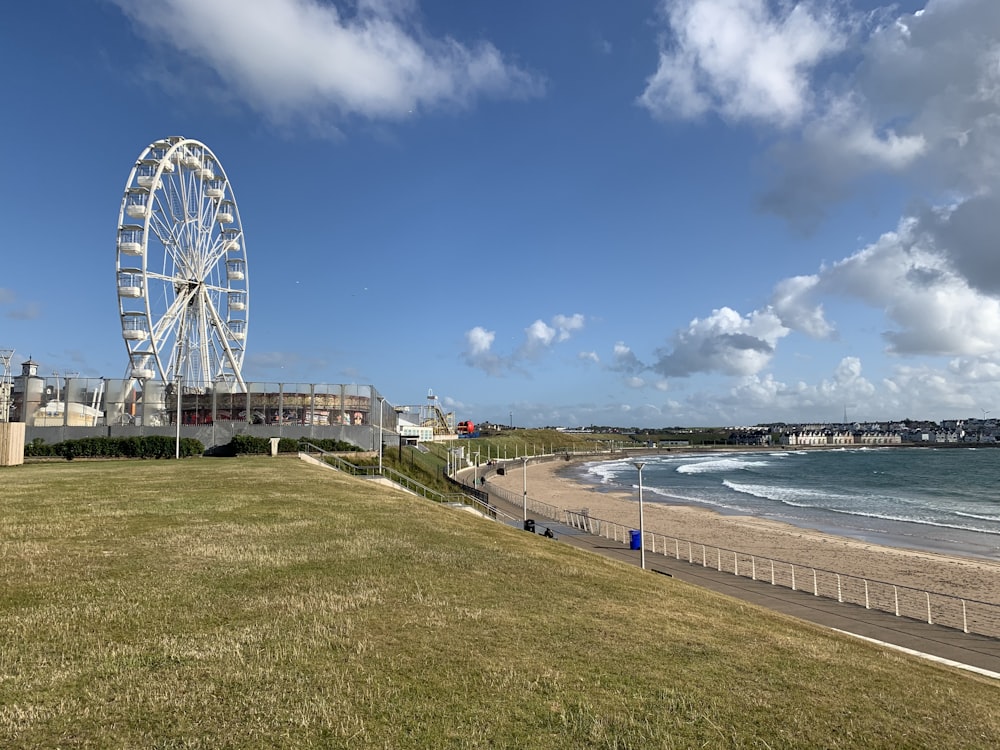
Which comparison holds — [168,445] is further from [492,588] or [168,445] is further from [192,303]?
[492,588]

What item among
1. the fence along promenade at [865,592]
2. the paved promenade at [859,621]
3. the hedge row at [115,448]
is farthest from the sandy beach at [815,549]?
the hedge row at [115,448]

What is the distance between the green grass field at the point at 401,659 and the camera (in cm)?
600

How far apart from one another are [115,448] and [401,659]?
43.3 meters

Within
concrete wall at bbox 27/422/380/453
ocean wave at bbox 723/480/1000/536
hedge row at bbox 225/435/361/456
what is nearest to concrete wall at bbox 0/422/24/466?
hedge row at bbox 225/435/361/456

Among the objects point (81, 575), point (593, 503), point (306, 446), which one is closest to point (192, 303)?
point (306, 446)

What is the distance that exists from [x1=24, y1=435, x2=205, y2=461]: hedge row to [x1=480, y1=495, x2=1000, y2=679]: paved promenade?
109 feet

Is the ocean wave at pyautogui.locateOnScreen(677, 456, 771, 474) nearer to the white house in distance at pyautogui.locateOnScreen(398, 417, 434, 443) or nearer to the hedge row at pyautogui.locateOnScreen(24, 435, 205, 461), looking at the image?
the white house in distance at pyautogui.locateOnScreen(398, 417, 434, 443)

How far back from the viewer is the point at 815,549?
1385 inches

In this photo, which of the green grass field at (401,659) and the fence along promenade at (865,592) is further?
the fence along promenade at (865,592)

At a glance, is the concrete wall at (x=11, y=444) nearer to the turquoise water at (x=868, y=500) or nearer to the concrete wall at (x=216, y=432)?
the concrete wall at (x=216, y=432)

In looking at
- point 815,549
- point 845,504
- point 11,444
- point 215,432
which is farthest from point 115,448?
point 845,504

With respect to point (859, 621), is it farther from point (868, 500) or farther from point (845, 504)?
point (868, 500)

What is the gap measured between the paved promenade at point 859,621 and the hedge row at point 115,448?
3335 cm

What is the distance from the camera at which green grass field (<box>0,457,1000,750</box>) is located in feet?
19.7
